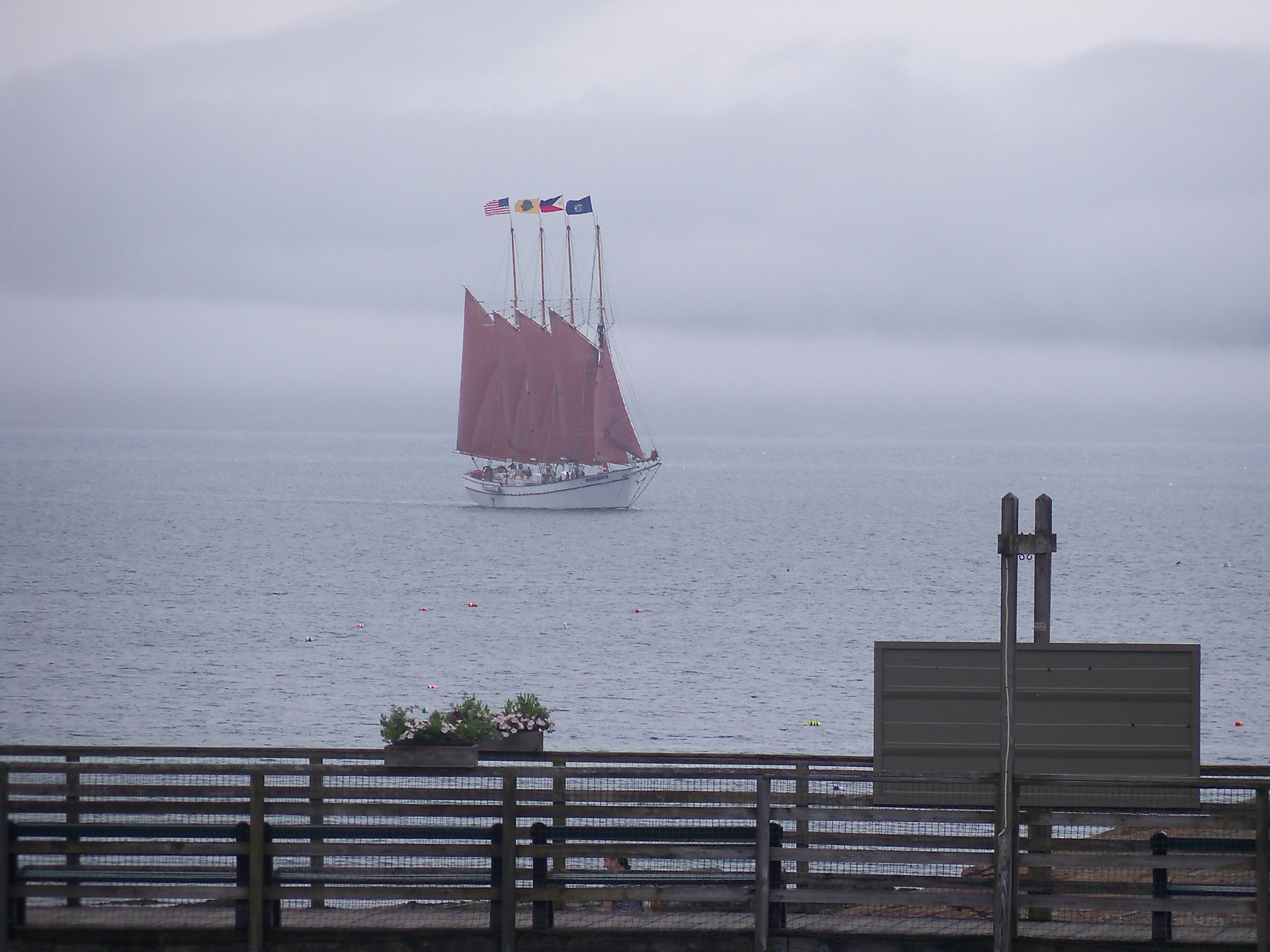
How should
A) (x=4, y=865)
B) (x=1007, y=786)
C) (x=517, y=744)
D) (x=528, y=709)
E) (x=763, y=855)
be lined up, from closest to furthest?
(x=1007, y=786), (x=763, y=855), (x=4, y=865), (x=517, y=744), (x=528, y=709)

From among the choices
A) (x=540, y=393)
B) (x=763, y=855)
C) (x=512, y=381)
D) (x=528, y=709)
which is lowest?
(x=763, y=855)

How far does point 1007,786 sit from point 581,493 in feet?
416

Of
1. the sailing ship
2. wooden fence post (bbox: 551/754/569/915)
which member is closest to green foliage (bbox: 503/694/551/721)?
wooden fence post (bbox: 551/754/569/915)

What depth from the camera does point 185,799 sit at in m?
9.31

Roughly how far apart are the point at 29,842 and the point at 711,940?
14.6 ft

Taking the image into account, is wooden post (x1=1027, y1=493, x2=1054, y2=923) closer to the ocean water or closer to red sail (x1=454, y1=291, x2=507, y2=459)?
the ocean water

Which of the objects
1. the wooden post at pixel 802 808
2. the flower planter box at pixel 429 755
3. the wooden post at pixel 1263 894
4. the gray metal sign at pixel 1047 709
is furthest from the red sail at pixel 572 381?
the wooden post at pixel 1263 894

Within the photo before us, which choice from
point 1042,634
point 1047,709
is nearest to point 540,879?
point 1047,709

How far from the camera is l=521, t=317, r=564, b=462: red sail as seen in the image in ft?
378

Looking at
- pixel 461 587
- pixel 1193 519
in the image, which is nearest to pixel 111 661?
pixel 461 587

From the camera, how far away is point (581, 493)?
13525 cm

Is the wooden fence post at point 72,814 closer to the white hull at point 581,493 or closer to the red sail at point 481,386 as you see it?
the red sail at point 481,386

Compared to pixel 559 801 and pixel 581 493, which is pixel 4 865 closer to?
pixel 559 801

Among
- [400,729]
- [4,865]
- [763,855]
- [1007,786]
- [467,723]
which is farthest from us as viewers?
[467,723]
